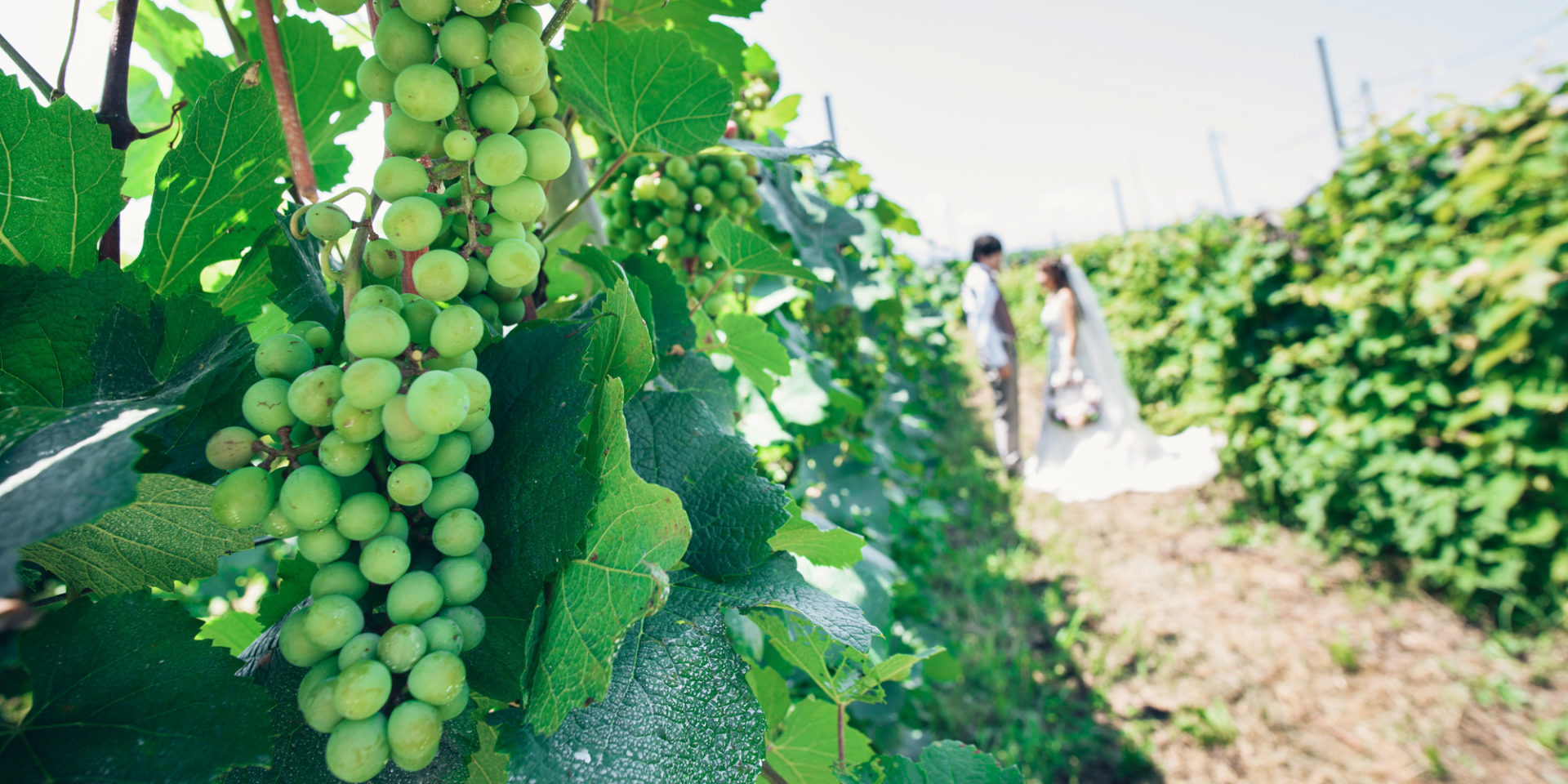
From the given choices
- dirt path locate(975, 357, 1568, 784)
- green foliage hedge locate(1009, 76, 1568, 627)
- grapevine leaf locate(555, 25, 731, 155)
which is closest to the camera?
grapevine leaf locate(555, 25, 731, 155)

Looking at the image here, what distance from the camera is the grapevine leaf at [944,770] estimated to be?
2.13 ft

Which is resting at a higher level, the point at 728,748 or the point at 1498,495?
the point at 728,748

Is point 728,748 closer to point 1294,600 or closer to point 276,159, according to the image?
point 276,159

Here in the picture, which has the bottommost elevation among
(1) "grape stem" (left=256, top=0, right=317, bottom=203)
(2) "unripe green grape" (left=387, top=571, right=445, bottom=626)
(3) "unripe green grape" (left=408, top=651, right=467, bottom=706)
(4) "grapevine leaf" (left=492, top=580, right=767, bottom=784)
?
(4) "grapevine leaf" (left=492, top=580, right=767, bottom=784)

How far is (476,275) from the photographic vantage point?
1.69ft

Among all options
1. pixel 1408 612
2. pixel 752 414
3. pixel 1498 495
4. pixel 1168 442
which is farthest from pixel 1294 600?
pixel 752 414

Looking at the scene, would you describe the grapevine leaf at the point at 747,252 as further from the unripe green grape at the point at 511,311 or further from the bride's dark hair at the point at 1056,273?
the bride's dark hair at the point at 1056,273

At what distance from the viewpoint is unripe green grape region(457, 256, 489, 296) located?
515 mm

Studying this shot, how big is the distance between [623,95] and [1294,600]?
16.9ft

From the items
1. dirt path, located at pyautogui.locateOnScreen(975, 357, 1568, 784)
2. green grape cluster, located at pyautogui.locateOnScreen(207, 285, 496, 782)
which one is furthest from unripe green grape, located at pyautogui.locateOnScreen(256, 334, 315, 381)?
dirt path, located at pyautogui.locateOnScreen(975, 357, 1568, 784)

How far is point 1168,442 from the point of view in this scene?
6641mm

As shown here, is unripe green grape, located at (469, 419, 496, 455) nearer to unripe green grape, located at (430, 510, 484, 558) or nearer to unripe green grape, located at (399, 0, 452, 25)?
unripe green grape, located at (430, 510, 484, 558)

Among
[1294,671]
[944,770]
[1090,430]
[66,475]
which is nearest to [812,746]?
[944,770]

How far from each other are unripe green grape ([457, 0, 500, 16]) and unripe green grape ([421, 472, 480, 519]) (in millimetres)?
284
